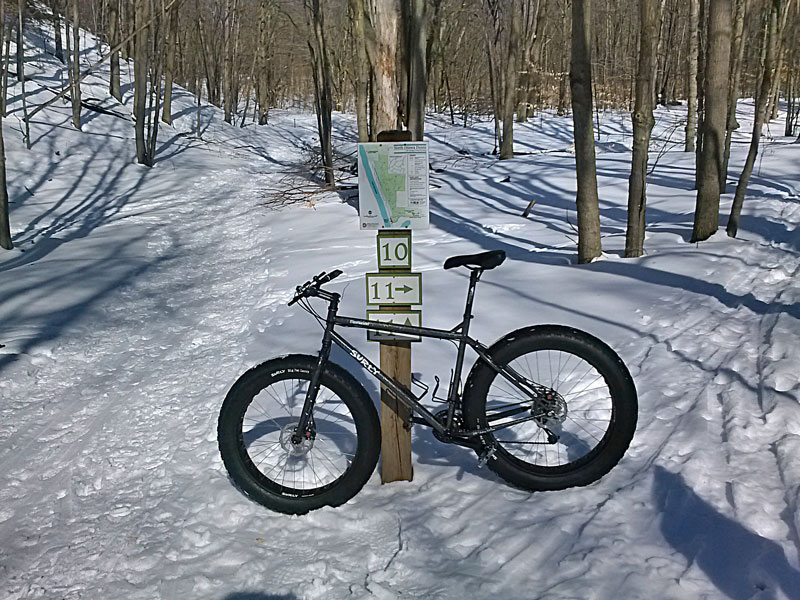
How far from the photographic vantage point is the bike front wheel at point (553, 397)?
316 centimetres

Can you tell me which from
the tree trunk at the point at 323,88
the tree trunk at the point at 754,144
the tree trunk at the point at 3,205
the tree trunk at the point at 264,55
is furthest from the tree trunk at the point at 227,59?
the tree trunk at the point at 754,144

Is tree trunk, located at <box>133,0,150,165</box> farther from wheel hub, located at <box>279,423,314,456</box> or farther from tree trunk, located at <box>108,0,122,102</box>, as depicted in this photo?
wheel hub, located at <box>279,423,314,456</box>

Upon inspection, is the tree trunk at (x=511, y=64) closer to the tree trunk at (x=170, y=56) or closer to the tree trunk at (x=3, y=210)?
the tree trunk at (x=170, y=56)

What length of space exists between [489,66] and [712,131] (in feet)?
53.1

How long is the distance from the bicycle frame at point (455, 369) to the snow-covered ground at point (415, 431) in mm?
406

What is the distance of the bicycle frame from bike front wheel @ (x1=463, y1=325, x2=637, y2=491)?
3cm

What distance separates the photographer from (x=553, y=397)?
3.15 metres

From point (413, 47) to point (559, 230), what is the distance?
3.43 meters

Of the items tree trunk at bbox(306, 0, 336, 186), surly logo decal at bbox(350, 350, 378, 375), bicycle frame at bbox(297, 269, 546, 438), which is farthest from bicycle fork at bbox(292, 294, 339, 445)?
tree trunk at bbox(306, 0, 336, 186)

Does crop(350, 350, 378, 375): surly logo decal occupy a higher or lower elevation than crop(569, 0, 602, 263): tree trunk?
lower

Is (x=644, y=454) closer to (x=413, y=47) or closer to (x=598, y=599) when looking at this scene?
(x=598, y=599)

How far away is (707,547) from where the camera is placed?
2.62 metres

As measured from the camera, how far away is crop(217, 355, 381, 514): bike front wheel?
322 centimetres

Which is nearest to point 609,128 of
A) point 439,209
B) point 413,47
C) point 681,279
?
point 439,209
